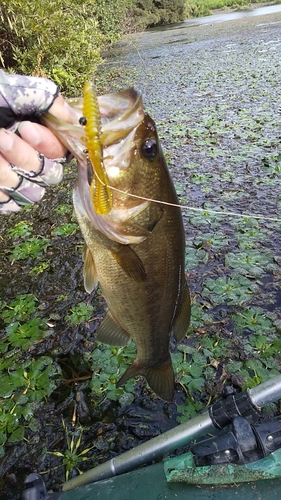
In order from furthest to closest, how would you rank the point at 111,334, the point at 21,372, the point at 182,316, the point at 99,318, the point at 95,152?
the point at 99,318 < the point at 21,372 < the point at 111,334 < the point at 182,316 < the point at 95,152

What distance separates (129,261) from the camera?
178 centimetres

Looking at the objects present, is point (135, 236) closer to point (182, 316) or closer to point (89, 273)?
point (89, 273)

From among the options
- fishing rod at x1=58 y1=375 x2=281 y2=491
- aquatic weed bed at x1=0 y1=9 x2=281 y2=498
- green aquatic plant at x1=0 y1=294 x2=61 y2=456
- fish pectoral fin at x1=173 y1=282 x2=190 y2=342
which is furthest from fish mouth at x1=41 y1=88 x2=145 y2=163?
green aquatic plant at x1=0 y1=294 x2=61 y2=456

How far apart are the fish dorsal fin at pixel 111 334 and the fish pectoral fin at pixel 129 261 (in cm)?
47

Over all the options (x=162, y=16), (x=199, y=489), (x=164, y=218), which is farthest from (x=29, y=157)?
(x=162, y=16)

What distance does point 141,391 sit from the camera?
9.27 ft

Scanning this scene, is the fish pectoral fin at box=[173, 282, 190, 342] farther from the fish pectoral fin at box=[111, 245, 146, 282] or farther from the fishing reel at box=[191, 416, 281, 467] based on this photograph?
the fishing reel at box=[191, 416, 281, 467]

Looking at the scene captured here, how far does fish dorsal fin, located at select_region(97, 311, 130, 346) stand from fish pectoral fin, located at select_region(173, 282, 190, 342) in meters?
0.29

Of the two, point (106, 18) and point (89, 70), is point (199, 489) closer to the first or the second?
point (89, 70)

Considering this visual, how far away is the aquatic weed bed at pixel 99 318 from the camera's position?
260cm

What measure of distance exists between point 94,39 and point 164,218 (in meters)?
15.5

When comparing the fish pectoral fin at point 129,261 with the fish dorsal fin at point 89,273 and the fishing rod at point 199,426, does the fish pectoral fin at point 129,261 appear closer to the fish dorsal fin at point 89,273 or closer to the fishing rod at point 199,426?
the fish dorsal fin at point 89,273

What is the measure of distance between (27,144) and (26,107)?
5.2 inches

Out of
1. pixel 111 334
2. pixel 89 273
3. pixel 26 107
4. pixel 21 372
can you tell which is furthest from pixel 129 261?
pixel 21 372
